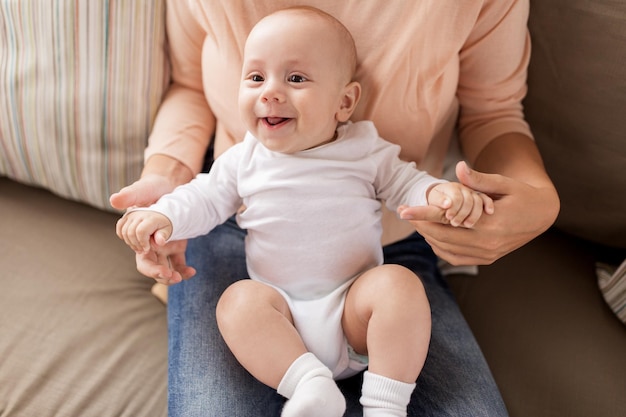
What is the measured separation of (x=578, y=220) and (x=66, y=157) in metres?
1.03

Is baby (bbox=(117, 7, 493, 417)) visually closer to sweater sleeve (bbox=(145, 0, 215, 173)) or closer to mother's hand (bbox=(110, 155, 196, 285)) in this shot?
mother's hand (bbox=(110, 155, 196, 285))

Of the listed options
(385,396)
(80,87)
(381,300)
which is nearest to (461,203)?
(381,300)

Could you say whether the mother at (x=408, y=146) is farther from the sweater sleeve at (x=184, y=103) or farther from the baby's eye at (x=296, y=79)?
the baby's eye at (x=296, y=79)

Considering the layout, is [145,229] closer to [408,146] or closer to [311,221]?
[311,221]

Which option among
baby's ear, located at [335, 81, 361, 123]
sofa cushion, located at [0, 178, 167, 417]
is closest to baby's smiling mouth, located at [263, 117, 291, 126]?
baby's ear, located at [335, 81, 361, 123]

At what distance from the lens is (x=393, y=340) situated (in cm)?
85

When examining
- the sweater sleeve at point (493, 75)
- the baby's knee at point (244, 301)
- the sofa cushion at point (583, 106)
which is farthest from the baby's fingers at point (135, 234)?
the sofa cushion at point (583, 106)

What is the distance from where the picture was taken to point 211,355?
97 centimetres

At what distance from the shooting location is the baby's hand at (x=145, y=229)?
87 cm

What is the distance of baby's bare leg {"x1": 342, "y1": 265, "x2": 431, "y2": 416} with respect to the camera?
85cm

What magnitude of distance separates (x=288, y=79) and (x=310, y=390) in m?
0.44

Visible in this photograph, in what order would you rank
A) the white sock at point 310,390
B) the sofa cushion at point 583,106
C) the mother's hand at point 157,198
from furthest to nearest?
the sofa cushion at point 583,106 < the mother's hand at point 157,198 < the white sock at point 310,390

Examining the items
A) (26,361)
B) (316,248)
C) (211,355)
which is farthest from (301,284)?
(26,361)

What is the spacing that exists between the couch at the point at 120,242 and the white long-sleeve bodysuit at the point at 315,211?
1.00 feet
